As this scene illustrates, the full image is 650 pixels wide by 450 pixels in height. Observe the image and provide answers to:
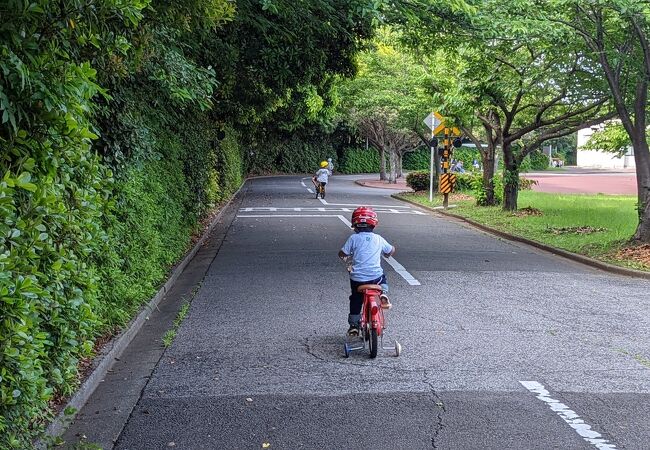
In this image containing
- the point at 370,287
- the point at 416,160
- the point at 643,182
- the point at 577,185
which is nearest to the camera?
the point at 370,287

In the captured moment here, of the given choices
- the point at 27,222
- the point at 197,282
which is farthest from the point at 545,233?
the point at 27,222

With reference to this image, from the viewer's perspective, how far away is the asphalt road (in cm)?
528

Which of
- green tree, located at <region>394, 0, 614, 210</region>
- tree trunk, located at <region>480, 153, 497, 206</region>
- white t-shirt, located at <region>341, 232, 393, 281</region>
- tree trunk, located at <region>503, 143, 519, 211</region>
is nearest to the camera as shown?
white t-shirt, located at <region>341, 232, 393, 281</region>

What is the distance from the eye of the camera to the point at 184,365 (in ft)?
23.2

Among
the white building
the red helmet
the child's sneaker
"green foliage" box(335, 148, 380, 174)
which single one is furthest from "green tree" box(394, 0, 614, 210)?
the white building

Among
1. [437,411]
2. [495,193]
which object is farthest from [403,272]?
[495,193]

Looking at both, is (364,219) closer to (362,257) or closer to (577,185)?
(362,257)

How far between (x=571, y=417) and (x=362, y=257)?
2666 millimetres

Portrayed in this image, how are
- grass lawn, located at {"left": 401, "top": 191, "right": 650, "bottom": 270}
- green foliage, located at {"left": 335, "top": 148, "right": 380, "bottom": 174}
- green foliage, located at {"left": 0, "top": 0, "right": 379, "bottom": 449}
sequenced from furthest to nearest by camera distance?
green foliage, located at {"left": 335, "top": 148, "right": 380, "bottom": 174} → grass lawn, located at {"left": 401, "top": 191, "right": 650, "bottom": 270} → green foliage, located at {"left": 0, "top": 0, "right": 379, "bottom": 449}

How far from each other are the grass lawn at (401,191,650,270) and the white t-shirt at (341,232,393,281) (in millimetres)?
7675

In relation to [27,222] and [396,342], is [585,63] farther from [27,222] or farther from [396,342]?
[27,222]

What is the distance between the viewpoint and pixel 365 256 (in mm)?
7484

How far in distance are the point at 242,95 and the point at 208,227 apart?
3.64m

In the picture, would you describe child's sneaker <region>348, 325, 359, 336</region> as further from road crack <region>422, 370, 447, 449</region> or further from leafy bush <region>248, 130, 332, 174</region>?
leafy bush <region>248, 130, 332, 174</region>
